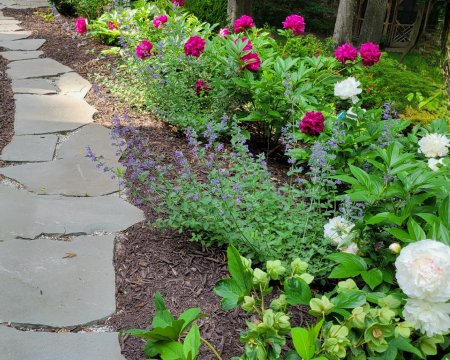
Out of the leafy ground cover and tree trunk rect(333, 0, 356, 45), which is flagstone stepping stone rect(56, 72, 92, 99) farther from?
tree trunk rect(333, 0, 356, 45)

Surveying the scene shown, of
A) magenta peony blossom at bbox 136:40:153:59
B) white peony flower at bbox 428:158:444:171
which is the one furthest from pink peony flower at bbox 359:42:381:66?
magenta peony blossom at bbox 136:40:153:59

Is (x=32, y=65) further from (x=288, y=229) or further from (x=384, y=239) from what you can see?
(x=384, y=239)

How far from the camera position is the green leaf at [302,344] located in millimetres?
1658

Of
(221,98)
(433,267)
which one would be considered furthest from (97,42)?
(433,267)

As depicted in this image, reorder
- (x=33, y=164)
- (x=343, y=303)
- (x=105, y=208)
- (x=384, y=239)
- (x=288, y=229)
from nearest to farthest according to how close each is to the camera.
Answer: (x=343, y=303) → (x=384, y=239) → (x=288, y=229) → (x=105, y=208) → (x=33, y=164)

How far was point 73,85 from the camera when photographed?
4.70m

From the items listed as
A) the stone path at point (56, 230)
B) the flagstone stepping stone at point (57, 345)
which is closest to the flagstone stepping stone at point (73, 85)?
the stone path at point (56, 230)

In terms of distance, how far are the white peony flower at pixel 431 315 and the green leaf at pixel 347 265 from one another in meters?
0.34

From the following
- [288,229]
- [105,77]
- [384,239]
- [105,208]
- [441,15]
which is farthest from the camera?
[441,15]

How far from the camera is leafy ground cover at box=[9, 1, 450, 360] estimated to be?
175cm

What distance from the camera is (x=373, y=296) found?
6.22 feet

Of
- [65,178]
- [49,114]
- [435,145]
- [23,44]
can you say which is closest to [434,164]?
[435,145]

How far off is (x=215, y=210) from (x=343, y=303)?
2.77 ft

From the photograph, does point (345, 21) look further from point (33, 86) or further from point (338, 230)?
point (338, 230)
